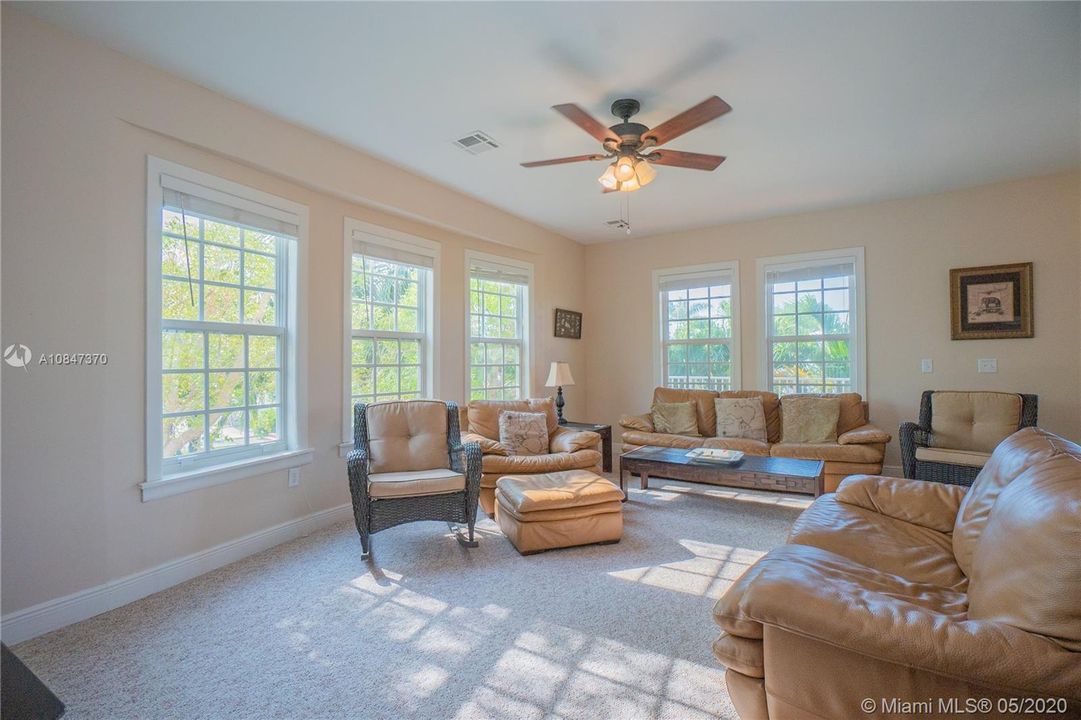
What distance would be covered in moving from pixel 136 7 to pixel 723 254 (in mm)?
5053

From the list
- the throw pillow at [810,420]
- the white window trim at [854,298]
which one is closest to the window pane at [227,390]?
the throw pillow at [810,420]

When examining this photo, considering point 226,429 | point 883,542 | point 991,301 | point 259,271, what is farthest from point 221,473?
point 991,301

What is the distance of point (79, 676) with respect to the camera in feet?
6.10

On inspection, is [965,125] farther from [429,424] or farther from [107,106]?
[107,106]

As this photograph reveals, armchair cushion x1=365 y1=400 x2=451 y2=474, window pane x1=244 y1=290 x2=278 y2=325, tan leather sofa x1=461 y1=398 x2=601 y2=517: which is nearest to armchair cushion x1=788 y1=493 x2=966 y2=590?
tan leather sofa x1=461 y1=398 x2=601 y2=517

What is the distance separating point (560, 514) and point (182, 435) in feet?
7.32

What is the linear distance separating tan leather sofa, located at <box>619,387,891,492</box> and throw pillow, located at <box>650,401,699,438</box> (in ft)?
0.27

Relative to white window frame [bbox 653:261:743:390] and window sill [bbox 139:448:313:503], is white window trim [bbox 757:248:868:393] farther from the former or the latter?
window sill [bbox 139:448:313:503]

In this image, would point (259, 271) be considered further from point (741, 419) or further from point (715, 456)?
point (741, 419)

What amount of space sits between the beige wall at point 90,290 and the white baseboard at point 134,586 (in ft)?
0.13

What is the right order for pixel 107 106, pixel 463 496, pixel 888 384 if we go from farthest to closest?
pixel 888 384 < pixel 463 496 < pixel 107 106

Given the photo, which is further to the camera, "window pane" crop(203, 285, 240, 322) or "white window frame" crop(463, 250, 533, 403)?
"white window frame" crop(463, 250, 533, 403)

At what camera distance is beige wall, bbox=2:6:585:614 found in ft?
6.95

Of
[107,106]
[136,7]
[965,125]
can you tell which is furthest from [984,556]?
[107,106]
